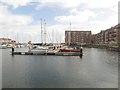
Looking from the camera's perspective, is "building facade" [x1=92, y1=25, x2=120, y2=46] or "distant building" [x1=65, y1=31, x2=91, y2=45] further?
"distant building" [x1=65, y1=31, x2=91, y2=45]

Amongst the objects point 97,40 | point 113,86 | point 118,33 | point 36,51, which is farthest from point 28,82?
point 97,40

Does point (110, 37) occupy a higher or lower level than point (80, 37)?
lower

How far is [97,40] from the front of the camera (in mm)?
180875

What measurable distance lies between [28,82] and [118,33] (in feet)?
320

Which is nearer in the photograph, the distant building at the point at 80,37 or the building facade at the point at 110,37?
the building facade at the point at 110,37

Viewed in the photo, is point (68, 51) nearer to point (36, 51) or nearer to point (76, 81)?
point (36, 51)

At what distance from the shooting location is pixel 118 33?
371 ft

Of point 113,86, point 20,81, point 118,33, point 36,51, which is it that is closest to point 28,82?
point 20,81

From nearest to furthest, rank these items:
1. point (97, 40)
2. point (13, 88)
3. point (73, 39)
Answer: point (13, 88), point (97, 40), point (73, 39)

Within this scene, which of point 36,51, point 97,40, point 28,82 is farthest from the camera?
point 97,40

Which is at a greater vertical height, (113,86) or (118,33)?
(118,33)

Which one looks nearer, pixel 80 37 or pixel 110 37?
pixel 110 37

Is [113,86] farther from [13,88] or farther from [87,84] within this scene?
[13,88]

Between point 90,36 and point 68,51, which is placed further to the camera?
point 90,36
